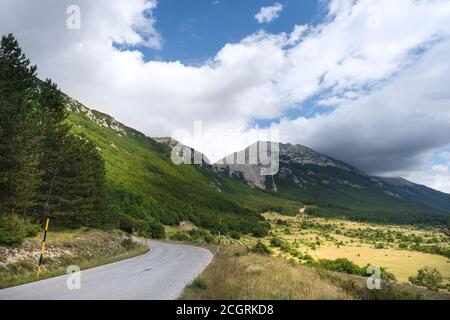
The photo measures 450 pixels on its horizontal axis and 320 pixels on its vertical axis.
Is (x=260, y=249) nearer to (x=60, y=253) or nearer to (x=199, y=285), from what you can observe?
(x=60, y=253)

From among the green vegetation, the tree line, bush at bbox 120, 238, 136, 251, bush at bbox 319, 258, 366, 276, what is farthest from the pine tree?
bush at bbox 319, 258, 366, 276

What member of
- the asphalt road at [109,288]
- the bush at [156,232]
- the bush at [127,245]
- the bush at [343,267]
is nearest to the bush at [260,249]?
the bush at [343,267]

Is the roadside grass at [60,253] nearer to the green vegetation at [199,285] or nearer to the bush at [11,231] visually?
the bush at [11,231]

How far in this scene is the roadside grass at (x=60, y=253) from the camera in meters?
18.4

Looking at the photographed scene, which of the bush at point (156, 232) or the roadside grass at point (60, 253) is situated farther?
the bush at point (156, 232)

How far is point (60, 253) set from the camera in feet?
80.7

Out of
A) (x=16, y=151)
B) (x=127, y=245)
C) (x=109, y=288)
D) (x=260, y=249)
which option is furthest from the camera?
(x=260, y=249)

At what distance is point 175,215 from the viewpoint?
97.8 meters

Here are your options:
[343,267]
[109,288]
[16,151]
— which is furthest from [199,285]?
[343,267]

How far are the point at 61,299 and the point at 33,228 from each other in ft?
49.8

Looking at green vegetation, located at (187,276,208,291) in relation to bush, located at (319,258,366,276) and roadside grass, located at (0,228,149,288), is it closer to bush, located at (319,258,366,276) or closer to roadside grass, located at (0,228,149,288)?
roadside grass, located at (0,228,149,288)

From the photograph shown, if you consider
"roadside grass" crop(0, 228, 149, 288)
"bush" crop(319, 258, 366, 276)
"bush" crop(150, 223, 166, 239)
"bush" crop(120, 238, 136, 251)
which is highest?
"roadside grass" crop(0, 228, 149, 288)

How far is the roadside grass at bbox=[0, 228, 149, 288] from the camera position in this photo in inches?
724
